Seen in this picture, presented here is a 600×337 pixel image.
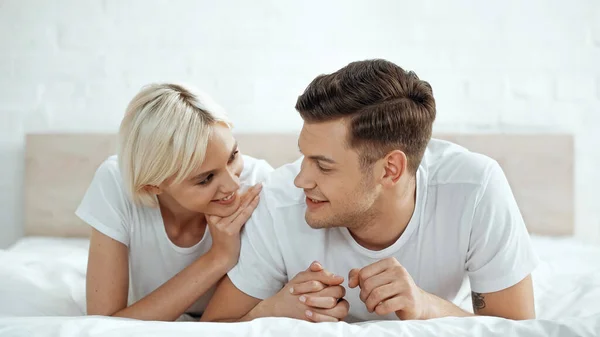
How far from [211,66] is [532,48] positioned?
1.31m

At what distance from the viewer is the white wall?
119 inches

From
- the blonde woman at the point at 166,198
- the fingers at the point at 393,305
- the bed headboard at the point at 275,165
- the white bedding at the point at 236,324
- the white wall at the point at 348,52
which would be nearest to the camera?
the white bedding at the point at 236,324

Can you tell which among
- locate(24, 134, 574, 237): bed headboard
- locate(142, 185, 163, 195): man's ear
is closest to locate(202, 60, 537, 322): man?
locate(142, 185, 163, 195): man's ear

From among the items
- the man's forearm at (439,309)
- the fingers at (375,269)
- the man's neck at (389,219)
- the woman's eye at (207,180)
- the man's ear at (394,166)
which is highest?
the man's ear at (394,166)

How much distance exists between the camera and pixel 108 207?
6.30ft

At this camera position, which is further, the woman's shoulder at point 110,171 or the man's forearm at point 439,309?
the woman's shoulder at point 110,171

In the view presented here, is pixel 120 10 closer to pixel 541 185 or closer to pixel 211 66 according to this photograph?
pixel 211 66

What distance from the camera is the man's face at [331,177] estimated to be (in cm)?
167

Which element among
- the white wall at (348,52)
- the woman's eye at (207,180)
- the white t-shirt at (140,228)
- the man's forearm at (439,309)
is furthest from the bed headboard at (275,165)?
the man's forearm at (439,309)

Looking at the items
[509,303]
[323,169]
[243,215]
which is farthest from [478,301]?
[243,215]

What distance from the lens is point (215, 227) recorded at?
185 centimetres

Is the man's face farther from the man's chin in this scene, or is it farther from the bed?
the bed

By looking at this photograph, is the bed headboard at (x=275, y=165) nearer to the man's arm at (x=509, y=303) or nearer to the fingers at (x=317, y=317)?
the man's arm at (x=509, y=303)

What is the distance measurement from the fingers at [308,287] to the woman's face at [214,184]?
301mm
